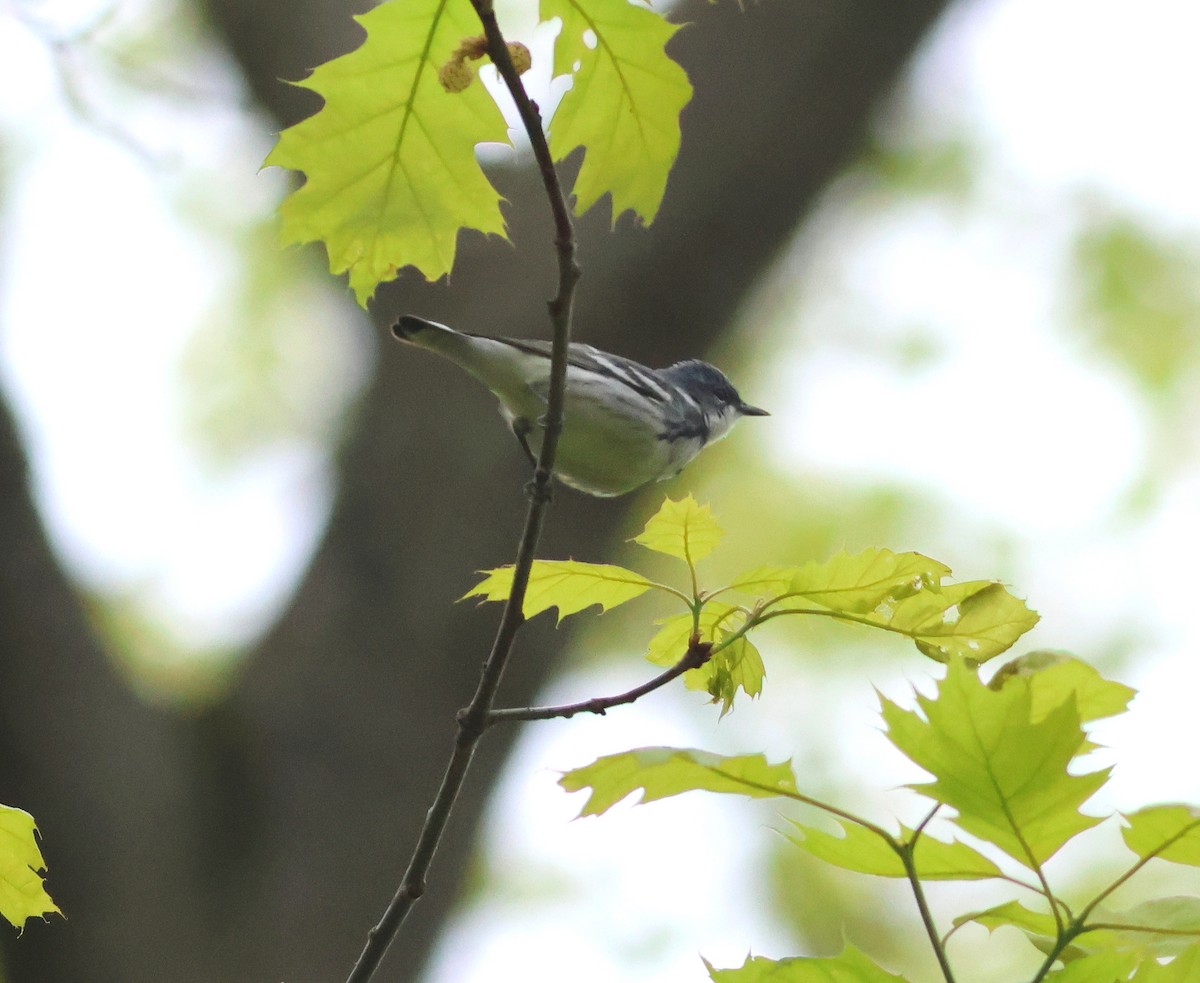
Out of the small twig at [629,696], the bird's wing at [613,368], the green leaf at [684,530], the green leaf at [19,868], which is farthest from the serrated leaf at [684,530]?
the bird's wing at [613,368]

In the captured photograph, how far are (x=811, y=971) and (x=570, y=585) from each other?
2.15 ft

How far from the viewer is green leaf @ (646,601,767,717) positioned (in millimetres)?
1661

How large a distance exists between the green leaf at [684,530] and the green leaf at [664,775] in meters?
0.57

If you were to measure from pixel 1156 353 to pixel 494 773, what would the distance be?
5661mm

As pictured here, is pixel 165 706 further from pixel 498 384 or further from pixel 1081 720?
pixel 1081 720

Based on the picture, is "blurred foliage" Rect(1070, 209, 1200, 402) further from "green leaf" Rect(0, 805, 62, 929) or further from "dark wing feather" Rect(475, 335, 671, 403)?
"green leaf" Rect(0, 805, 62, 929)

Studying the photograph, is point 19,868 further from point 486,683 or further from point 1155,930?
point 1155,930

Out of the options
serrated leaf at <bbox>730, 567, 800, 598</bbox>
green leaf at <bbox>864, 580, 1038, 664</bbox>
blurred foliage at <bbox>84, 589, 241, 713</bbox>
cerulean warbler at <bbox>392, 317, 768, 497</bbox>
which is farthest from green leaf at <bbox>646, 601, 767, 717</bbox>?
blurred foliage at <bbox>84, 589, 241, 713</bbox>

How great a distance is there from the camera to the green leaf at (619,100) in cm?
154

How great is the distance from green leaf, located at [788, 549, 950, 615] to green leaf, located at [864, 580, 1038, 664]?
0.02 m

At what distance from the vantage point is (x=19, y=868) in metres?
1.49

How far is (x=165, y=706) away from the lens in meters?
4.59

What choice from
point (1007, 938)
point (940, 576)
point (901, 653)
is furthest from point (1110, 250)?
point (940, 576)

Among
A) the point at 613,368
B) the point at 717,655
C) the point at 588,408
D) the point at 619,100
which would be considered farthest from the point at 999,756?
the point at 613,368
